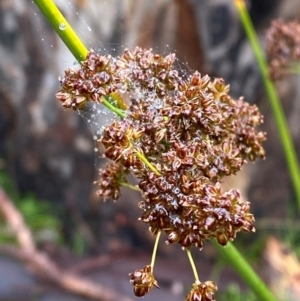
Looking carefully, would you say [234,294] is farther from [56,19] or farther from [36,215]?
[56,19]

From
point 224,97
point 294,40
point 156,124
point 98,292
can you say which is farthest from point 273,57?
point 98,292

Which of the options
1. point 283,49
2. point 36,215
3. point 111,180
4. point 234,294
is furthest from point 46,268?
point 111,180

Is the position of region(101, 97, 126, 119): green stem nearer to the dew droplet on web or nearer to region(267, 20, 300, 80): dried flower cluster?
the dew droplet on web

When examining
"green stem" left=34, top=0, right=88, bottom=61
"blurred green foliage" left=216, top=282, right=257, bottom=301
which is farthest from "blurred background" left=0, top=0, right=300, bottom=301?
"green stem" left=34, top=0, right=88, bottom=61

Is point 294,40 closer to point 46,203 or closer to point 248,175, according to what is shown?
point 248,175

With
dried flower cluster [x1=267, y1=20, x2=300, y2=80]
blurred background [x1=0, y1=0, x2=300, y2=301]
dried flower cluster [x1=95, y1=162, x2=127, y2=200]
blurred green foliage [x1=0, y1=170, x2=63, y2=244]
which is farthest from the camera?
blurred green foliage [x1=0, y1=170, x2=63, y2=244]

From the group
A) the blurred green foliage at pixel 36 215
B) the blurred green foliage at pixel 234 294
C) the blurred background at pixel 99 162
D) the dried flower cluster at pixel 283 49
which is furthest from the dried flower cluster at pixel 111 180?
the blurred green foliage at pixel 36 215

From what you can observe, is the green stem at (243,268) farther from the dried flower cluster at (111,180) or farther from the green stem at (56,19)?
the green stem at (56,19)
